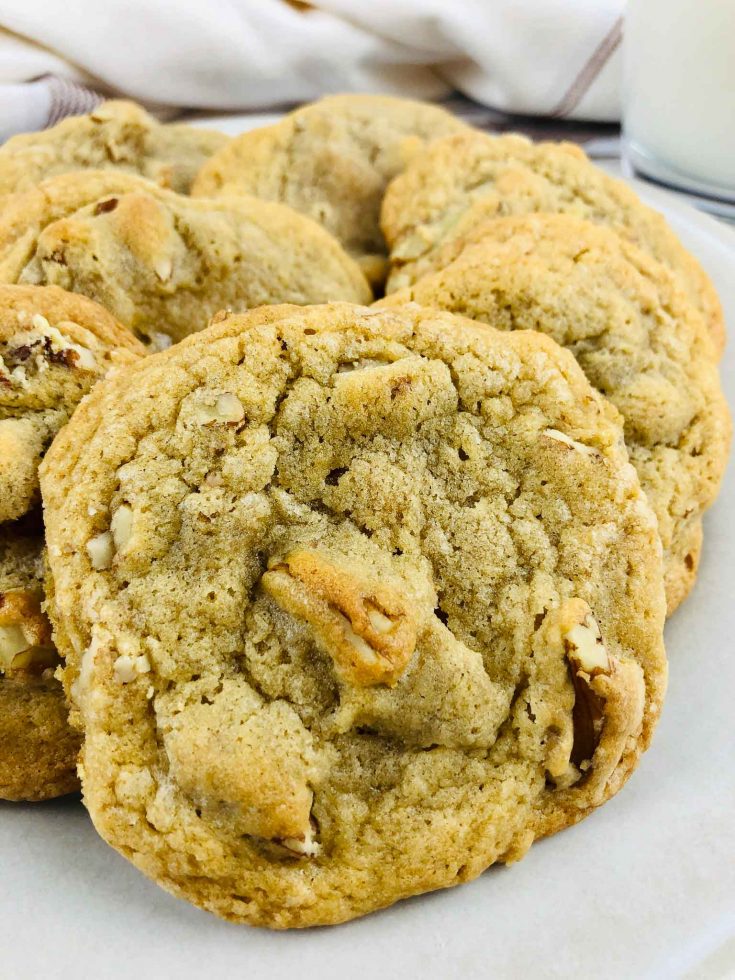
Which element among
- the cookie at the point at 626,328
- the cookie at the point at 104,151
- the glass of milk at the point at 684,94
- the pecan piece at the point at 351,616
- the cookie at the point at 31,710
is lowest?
the cookie at the point at 31,710

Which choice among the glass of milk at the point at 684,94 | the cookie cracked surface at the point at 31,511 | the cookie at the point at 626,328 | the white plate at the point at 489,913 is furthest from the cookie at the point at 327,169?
the white plate at the point at 489,913

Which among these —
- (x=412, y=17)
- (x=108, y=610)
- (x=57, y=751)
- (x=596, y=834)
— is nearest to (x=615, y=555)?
(x=596, y=834)

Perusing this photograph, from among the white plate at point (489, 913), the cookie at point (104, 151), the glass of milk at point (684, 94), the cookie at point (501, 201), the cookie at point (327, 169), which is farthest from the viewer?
the glass of milk at point (684, 94)

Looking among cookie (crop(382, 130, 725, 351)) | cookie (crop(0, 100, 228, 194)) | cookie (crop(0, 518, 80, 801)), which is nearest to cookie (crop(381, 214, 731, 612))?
cookie (crop(382, 130, 725, 351))

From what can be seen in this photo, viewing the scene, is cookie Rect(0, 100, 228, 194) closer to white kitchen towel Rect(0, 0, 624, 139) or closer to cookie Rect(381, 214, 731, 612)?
white kitchen towel Rect(0, 0, 624, 139)

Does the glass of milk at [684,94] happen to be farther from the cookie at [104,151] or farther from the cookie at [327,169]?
the cookie at [104,151]

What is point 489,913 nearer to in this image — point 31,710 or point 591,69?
point 31,710

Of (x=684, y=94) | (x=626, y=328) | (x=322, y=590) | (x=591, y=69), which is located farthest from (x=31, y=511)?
(x=591, y=69)
